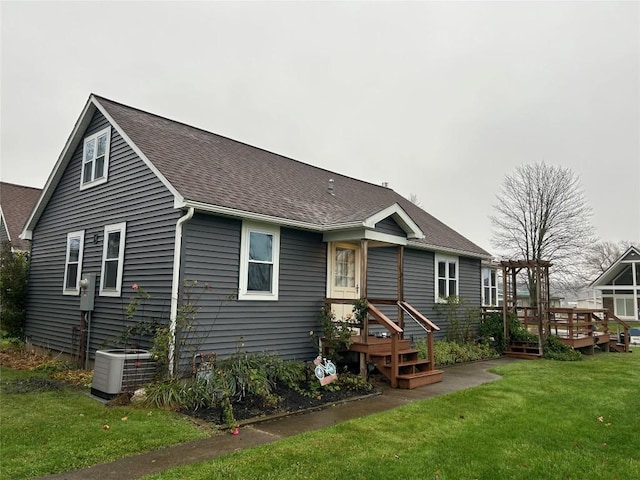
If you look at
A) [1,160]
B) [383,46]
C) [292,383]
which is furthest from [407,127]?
[1,160]

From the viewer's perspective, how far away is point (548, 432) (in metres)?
5.62

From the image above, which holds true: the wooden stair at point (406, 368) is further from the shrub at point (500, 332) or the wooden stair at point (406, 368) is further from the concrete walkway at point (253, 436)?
the shrub at point (500, 332)

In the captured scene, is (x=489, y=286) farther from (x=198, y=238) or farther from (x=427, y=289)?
(x=198, y=238)

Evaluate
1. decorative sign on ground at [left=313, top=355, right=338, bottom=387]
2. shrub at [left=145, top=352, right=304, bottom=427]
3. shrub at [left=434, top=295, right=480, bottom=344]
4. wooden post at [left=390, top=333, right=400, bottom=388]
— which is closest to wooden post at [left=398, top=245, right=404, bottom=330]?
wooden post at [left=390, top=333, right=400, bottom=388]

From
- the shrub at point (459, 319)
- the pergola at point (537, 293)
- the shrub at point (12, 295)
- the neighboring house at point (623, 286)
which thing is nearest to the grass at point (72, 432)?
the shrub at point (12, 295)

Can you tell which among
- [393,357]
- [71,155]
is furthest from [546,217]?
[71,155]

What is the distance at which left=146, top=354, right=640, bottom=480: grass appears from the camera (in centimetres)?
427

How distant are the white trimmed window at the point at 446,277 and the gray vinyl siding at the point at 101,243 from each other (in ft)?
30.3

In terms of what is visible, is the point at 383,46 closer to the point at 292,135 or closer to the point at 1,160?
the point at 292,135

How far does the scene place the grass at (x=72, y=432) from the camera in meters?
4.43

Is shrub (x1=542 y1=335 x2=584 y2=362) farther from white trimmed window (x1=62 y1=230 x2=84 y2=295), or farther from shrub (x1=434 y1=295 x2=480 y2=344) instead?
white trimmed window (x1=62 y1=230 x2=84 y2=295)

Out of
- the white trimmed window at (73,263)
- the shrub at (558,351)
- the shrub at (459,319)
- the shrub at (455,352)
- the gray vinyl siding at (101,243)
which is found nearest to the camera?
the gray vinyl siding at (101,243)

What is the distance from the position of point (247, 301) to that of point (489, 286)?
13208mm

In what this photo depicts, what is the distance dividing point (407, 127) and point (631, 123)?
8.86m
